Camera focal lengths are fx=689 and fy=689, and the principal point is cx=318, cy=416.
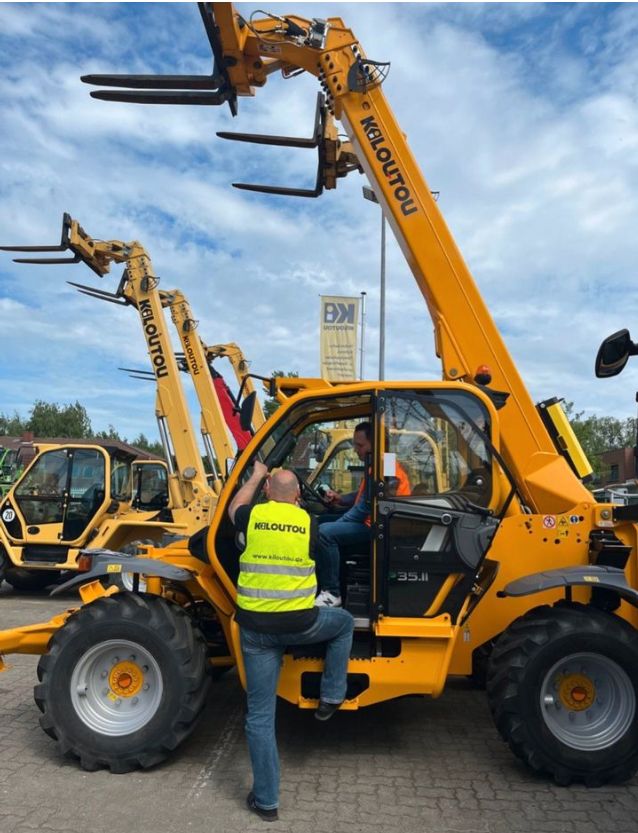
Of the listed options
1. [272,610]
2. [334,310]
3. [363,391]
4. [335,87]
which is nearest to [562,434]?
[363,391]

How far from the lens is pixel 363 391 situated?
4387mm

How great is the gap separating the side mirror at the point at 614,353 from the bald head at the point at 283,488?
5.89 ft

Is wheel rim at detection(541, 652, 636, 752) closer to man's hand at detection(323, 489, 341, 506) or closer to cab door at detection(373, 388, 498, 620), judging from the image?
cab door at detection(373, 388, 498, 620)

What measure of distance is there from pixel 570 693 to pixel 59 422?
69034mm

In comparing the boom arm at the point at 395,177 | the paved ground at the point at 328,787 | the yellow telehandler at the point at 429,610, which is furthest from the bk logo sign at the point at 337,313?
the paved ground at the point at 328,787

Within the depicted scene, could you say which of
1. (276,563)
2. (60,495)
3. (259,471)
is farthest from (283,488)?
(60,495)

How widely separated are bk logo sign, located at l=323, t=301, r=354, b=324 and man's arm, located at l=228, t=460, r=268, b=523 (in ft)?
37.1

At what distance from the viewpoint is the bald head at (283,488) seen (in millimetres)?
3932

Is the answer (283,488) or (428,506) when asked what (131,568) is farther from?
(428,506)

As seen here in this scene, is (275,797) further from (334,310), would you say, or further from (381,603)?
(334,310)

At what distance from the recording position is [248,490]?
4.37 metres

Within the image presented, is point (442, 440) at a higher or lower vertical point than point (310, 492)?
higher

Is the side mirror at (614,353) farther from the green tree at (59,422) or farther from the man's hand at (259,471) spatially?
the green tree at (59,422)

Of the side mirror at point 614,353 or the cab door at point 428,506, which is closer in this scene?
the side mirror at point 614,353
